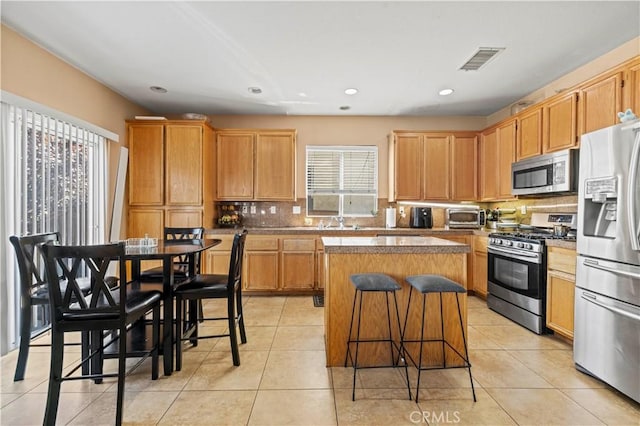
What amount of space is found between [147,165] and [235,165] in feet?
3.84

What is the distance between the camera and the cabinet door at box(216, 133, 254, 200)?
4453mm

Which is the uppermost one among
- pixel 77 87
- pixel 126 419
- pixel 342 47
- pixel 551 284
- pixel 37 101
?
pixel 342 47

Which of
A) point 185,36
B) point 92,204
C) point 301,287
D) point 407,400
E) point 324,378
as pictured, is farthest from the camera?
point 301,287

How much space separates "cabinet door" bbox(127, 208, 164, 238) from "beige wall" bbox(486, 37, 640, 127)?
5176 millimetres

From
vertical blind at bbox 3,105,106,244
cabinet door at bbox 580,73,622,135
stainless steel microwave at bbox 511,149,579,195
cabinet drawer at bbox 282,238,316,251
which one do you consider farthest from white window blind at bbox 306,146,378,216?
vertical blind at bbox 3,105,106,244

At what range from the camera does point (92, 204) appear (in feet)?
11.2

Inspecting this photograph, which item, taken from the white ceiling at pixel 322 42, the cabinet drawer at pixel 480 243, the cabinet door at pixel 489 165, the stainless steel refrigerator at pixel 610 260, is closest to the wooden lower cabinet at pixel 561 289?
the stainless steel refrigerator at pixel 610 260

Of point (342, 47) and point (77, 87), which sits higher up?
point (342, 47)

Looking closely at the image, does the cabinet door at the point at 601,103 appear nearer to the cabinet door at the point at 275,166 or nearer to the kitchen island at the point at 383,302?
the kitchen island at the point at 383,302

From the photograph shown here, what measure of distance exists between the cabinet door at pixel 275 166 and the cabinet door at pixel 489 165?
2.85m

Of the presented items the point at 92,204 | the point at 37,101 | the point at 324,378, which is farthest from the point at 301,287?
the point at 37,101

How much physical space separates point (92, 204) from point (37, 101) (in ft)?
3.87

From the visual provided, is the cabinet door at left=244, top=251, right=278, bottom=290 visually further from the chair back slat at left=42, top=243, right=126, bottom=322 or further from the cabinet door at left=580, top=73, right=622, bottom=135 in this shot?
the cabinet door at left=580, top=73, right=622, bottom=135

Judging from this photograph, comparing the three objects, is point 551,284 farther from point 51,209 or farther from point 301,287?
point 51,209
